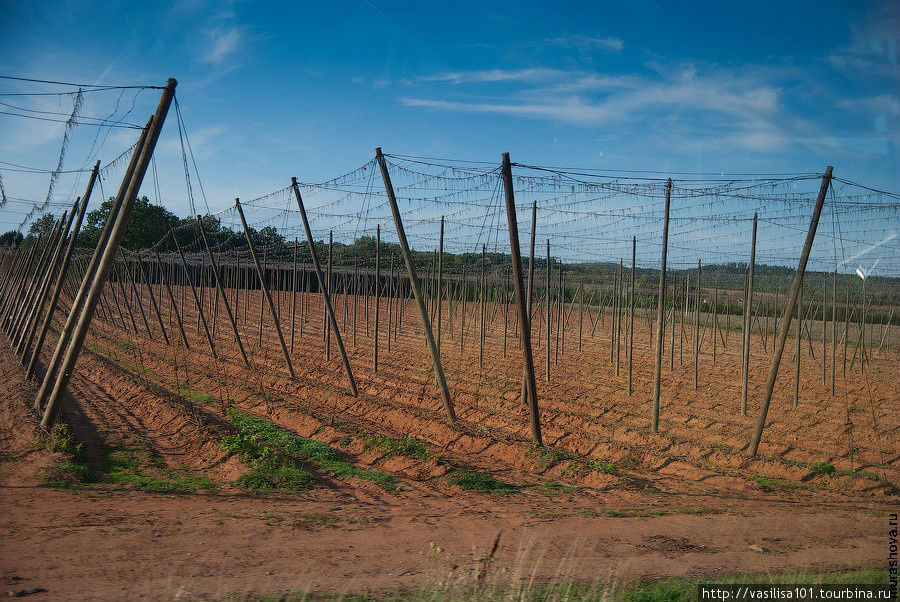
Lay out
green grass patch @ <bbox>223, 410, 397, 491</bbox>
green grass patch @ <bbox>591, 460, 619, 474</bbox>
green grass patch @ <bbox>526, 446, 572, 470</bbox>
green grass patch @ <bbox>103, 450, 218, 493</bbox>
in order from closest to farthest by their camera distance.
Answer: green grass patch @ <bbox>103, 450, 218, 493</bbox> → green grass patch @ <bbox>223, 410, 397, 491</bbox> → green grass patch @ <bbox>591, 460, 619, 474</bbox> → green grass patch @ <bbox>526, 446, 572, 470</bbox>

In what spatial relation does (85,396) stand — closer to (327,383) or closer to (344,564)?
(327,383)

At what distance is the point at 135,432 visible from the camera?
1090 centimetres

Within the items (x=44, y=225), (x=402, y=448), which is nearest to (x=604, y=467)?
(x=402, y=448)

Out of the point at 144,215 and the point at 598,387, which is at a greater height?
the point at 144,215

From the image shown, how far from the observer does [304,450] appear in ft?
34.1

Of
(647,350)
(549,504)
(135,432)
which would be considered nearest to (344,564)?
(549,504)

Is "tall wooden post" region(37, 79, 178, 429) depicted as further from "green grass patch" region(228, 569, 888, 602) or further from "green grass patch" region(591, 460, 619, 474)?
"green grass patch" region(591, 460, 619, 474)

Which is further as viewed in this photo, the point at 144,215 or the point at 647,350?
the point at 144,215

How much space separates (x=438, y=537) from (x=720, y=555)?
120 inches

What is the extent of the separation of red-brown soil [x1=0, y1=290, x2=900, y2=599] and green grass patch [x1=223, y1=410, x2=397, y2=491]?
33 cm

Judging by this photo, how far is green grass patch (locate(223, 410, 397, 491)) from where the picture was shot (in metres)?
9.29

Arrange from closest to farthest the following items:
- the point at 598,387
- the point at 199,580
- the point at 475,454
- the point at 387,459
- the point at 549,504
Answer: the point at 199,580
the point at 549,504
the point at 387,459
the point at 475,454
the point at 598,387

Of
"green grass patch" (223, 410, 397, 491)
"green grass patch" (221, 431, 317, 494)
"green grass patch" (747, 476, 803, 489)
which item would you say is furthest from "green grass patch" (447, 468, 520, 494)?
"green grass patch" (747, 476, 803, 489)

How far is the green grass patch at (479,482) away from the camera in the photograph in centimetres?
903
